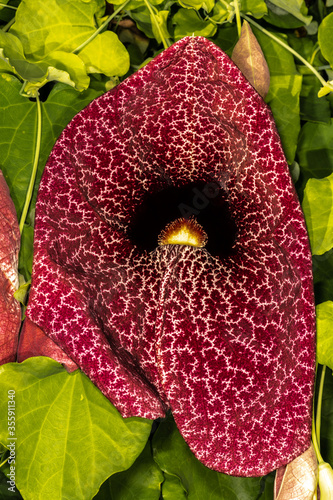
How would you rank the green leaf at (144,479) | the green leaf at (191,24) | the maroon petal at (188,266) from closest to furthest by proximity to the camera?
the maroon petal at (188,266) < the green leaf at (191,24) < the green leaf at (144,479)

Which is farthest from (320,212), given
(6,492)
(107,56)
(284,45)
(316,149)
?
(6,492)

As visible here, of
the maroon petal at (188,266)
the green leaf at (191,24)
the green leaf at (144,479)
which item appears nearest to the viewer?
the maroon petal at (188,266)

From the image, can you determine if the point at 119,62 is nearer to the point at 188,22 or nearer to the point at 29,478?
the point at 188,22

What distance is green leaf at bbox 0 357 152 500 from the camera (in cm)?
69

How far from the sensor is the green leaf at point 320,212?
0.63 meters

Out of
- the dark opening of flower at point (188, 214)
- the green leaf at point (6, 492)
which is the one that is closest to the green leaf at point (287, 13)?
the dark opening of flower at point (188, 214)

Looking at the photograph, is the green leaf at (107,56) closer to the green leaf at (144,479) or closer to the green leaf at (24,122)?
the green leaf at (24,122)

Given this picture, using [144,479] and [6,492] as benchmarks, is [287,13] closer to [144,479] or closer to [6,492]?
[144,479]

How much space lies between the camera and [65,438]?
2.30ft

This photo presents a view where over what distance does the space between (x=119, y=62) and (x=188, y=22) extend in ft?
0.35

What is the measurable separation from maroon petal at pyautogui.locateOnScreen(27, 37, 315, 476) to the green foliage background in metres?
0.07

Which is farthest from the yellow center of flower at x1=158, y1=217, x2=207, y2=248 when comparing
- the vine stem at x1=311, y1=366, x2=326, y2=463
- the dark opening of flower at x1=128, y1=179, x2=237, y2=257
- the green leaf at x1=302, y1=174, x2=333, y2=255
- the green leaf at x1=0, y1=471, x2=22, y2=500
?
the green leaf at x1=0, y1=471, x2=22, y2=500

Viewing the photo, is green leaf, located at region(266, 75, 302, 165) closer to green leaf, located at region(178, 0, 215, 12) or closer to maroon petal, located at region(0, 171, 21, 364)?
green leaf, located at region(178, 0, 215, 12)

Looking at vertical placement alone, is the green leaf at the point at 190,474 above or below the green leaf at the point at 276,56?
below
